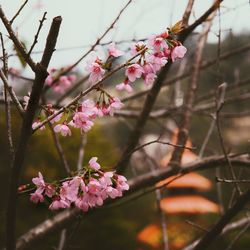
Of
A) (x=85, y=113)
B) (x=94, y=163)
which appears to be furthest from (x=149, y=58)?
→ (x=94, y=163)

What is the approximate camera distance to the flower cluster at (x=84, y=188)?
1.56 m

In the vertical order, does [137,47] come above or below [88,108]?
above

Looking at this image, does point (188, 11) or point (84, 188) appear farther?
point (188, 11)

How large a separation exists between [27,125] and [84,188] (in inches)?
12.0

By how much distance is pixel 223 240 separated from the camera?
479 cm

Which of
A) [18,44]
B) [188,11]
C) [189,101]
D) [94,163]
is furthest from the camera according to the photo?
[189,101]

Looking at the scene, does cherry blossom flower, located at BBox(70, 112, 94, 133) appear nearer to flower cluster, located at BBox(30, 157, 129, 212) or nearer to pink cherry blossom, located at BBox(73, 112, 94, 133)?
pink cherry blossom, located at BBox(73, 112, 94, 133)

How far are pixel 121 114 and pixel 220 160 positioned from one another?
1.07 meters

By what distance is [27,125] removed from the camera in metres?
1.39

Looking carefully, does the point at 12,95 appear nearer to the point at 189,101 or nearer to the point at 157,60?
the point at 157,60

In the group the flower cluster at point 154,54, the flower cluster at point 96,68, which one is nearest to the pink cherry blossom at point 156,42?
the flower cluster at point 154,54

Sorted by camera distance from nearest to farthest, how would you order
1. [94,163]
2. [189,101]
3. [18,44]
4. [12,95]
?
[18,44] → [12,95] → [94,163] → [189,101]

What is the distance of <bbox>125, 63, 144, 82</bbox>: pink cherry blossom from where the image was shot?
1601 millimetres

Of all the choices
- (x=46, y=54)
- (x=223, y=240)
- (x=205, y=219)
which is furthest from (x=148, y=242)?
(x=46, y=54)
